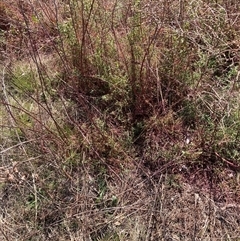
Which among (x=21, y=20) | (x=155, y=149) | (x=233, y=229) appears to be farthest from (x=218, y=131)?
(x=21, y=20)

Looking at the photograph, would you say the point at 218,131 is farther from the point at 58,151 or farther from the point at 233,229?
the point at 58,151

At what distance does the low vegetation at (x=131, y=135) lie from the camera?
180 centimetres

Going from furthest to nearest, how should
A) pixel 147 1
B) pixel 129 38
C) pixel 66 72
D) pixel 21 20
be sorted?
pixel 21 20 → pixel 147 1 → pixel 66 72 → pixel 129 38

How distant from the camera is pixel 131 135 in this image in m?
2.07

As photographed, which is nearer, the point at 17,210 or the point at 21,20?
the point at 17,210

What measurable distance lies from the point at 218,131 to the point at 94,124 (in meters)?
0.70

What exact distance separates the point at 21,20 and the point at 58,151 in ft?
4.73

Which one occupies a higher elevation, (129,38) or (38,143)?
(129,38)

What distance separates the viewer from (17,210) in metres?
1.86

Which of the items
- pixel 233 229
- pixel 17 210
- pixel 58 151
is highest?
pixel 58 151

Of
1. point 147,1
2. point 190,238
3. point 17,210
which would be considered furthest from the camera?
point 147,1

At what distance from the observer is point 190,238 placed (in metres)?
1.73

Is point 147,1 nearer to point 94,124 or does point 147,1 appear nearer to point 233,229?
point 94,124

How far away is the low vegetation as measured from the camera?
1796mm
